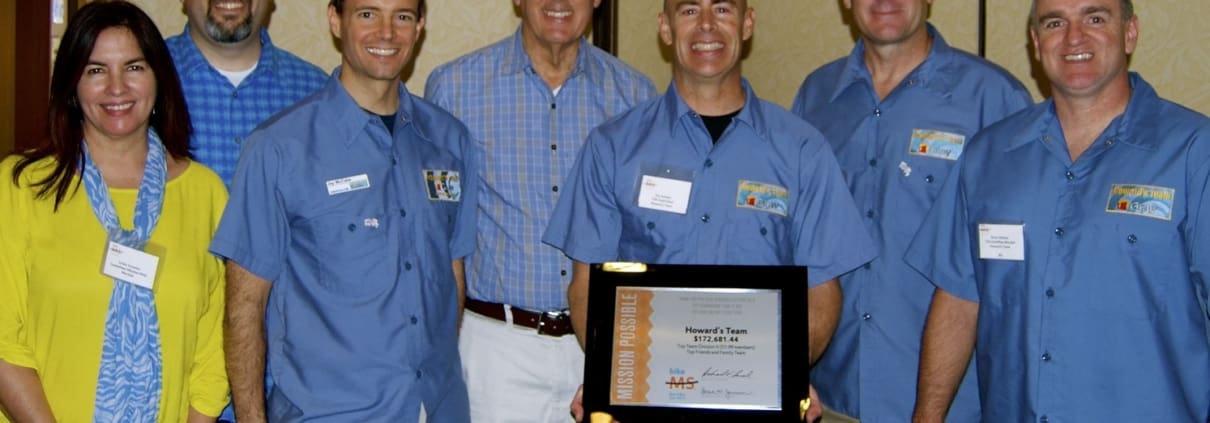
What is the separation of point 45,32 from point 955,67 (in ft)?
11.6

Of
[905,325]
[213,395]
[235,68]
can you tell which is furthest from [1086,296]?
[235,68]

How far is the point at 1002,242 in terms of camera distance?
10.2ft

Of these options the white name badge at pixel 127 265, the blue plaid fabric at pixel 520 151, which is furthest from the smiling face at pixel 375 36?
the white name badge at pixel 127 265

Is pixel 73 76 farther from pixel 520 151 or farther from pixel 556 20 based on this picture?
pixel 556 20

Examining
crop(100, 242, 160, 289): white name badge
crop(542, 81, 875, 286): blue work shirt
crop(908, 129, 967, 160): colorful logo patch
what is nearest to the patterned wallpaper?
crop(908, 129, 967, 160): colorful logo patch

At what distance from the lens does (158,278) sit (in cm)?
318

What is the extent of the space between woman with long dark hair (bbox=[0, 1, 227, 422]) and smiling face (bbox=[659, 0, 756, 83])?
142cm

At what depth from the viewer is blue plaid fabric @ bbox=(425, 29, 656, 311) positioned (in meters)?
3.85

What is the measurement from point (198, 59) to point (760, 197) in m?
1.96

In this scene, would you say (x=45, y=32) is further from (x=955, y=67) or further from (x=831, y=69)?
(x=955, y=67)

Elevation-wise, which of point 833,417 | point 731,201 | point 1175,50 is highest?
point 1175,50

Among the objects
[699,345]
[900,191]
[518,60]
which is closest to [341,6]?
[518,60]

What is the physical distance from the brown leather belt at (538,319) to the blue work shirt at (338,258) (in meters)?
0.44
